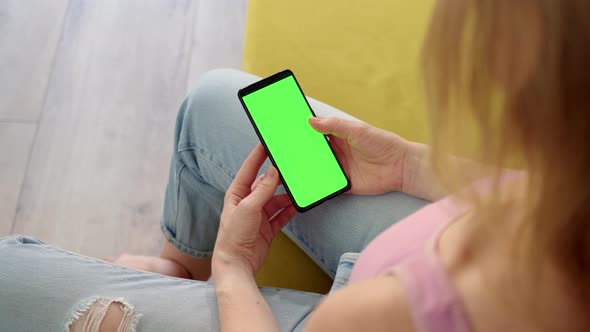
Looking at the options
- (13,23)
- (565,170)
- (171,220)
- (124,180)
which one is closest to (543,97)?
(565,170)

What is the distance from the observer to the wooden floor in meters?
1.24

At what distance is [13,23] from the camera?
1.43 metres

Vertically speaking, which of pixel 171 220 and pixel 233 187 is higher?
pixel 233 187

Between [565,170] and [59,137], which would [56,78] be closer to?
[59,137]

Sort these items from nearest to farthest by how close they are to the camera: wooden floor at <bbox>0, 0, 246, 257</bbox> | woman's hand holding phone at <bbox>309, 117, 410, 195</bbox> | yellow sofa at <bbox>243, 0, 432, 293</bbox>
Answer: woman's hand holding phone at <bbox>309, 117, 410, 195</bbox>
yellow sofa at <bbox>243, 0, 432, 293</bbox>
wooden floor at <bbox>0, 0, 246, 257</bbox>

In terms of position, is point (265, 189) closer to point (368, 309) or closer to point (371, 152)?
point (371, 152)

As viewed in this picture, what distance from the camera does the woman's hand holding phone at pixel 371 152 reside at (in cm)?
76

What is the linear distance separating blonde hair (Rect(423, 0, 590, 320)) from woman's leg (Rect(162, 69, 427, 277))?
351 mm

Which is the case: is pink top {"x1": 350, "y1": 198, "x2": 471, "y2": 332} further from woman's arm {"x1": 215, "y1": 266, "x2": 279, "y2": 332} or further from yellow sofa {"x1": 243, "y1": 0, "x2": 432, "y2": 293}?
yellow sofa {"x1": 243, "y1": 0, "x2": 432, "y2": 293}

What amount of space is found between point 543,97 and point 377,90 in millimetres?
604

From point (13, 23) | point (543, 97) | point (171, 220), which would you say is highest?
point (543, 97)

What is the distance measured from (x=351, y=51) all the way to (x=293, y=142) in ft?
0.80

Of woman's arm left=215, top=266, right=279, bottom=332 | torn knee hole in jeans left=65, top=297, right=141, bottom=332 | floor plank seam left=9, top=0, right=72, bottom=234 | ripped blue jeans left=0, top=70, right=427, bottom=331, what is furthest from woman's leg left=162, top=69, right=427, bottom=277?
floor plank seam left=9, top=0, right=72, bottom=234

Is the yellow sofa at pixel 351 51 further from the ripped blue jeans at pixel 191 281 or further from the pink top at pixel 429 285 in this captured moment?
the pink top at pixel 429 285
